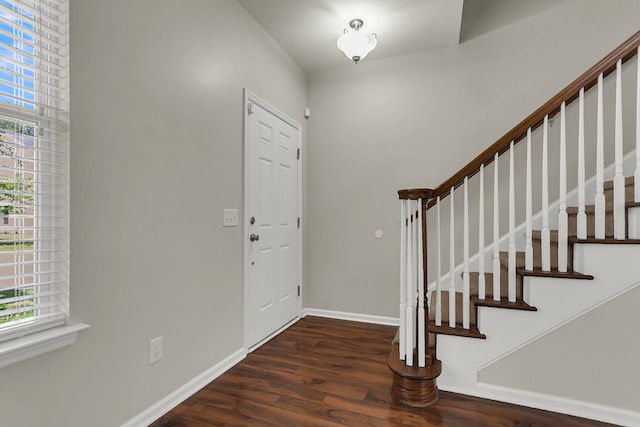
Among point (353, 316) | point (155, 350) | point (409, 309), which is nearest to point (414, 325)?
point (409, 309)

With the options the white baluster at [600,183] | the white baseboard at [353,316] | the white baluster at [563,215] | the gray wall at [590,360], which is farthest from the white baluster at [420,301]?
the white baseboard at [353,316]

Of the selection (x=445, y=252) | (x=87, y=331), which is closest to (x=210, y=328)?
(x=87, y=331)

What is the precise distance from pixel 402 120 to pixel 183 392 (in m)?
2.86

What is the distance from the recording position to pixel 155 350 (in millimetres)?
1712

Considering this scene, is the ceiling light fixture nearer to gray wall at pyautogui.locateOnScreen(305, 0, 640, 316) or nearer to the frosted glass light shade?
the frosted glass light shade

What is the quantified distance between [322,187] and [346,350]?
166 cm

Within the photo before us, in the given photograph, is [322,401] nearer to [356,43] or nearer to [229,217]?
[229,217]

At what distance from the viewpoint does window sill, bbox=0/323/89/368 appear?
1.10 metres

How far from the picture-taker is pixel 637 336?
1626mm

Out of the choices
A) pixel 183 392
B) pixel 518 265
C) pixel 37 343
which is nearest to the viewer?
pixel 37 343

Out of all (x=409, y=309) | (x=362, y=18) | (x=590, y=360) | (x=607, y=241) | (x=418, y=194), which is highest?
(x=362, y=18)

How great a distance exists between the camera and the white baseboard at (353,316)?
3137 millimetres

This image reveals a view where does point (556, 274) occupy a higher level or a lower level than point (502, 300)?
higher

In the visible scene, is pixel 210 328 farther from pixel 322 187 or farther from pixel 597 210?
pixel 597 210
